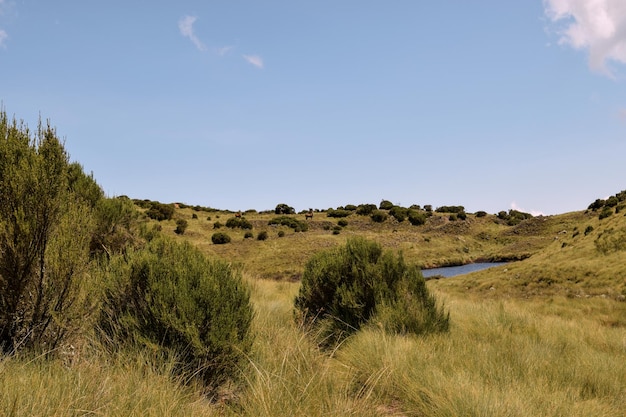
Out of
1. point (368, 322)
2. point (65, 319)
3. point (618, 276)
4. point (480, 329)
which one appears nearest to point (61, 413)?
point (65, 319)

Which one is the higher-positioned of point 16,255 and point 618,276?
point 16,255

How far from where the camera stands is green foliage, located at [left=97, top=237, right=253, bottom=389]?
15.4ft

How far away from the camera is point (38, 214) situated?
4.53 meters

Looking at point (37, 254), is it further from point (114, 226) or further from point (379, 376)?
point (114, 226)

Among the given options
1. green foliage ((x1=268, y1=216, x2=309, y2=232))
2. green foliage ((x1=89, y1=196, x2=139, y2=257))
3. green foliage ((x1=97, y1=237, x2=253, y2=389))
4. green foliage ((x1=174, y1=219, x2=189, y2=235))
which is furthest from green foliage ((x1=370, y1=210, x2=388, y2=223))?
green foliage ((x1=97, y1=237, x2=253, y2=389))

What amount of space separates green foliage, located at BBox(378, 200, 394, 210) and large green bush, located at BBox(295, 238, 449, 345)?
56.9 m

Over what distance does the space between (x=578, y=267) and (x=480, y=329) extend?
603 inches

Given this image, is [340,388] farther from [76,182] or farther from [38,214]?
[76,182]

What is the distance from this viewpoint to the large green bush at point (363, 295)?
7.41 meters

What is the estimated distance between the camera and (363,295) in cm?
802

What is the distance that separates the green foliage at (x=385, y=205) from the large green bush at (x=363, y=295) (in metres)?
56.9

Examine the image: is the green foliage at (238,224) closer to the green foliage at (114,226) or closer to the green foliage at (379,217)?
the green foliage at (379,217)

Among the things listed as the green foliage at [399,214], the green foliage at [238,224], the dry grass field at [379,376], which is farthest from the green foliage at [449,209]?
the dry grass field at [379,376]

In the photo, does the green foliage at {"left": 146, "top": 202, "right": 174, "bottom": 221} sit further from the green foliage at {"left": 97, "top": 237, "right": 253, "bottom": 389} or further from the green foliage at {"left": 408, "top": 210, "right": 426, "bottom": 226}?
the green foliage at {"left": 97, "top": 237, "right": 253, "bottom": 389}
